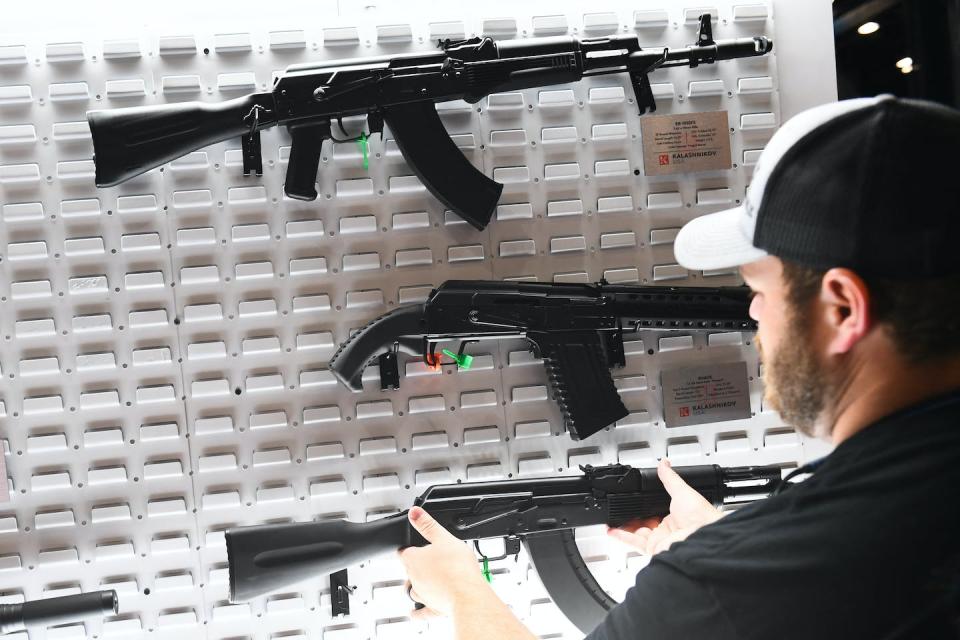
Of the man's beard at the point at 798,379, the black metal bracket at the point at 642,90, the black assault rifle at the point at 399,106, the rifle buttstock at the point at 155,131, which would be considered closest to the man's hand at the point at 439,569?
the man's beard at the point at 798,379

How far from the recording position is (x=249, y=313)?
6.41ft

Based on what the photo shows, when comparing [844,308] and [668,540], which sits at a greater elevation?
[844,308]

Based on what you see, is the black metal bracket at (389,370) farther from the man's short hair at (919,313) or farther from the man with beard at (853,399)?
the man's short hair at (919,313)

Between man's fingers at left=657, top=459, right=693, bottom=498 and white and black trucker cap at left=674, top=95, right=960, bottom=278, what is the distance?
3.21ft

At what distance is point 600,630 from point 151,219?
1.55 meters

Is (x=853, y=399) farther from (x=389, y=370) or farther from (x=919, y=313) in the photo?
(x=389, y=370)

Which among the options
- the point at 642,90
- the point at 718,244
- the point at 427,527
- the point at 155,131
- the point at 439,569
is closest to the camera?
the point at 718,244

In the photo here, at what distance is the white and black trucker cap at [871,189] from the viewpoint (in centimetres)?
87

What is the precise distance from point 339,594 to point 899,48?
2.28 metres

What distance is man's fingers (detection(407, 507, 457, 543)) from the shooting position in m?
1.66

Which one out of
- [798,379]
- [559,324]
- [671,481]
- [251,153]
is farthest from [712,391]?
[251,153]

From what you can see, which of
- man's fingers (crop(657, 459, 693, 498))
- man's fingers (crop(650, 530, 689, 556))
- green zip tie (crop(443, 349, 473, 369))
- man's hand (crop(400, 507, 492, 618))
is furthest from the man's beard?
green zip tie (crop(443, 349, 473, 369))

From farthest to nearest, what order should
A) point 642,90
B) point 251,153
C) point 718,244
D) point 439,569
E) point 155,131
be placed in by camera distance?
point 642,90 < point 251,153 < point 155,131 < point 439,569 < point 718,244

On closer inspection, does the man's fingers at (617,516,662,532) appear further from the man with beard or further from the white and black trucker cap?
the white and black trucker cap
